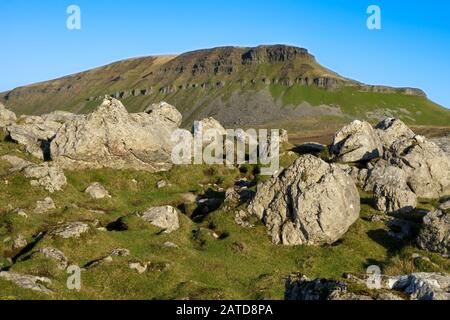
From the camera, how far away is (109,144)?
5900 cm

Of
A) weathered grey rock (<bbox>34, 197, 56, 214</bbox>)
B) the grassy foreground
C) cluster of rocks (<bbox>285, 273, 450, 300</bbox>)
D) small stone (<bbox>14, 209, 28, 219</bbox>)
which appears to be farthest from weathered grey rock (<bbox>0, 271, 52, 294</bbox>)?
weathered grey rock (<bbox>34, 197, 56, 214</bbox>)

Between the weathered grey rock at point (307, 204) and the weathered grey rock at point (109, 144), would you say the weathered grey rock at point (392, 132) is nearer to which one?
the weathered grey rock at point (307, 204)

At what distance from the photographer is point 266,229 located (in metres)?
42.8

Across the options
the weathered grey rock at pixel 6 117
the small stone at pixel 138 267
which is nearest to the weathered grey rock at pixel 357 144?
the small stone at pixel 138 267

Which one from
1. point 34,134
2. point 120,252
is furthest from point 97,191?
point 34,134

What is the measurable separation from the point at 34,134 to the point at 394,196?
44.5 m

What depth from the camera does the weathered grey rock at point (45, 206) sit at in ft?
145

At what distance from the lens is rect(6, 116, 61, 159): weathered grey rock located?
61219 mm

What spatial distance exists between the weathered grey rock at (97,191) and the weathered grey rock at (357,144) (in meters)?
27.7

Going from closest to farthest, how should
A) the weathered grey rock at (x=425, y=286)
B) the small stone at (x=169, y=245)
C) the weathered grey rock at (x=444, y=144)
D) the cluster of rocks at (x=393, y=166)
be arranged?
the weathered grey rock at (x=425, y=286), the small stone at (x=169, y=245), the cluster of rocks at (x=393, y=166), the weathered grey rock at (x=444, y=144)

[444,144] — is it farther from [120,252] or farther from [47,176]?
[120,252]

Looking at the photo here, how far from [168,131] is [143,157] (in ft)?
25.8

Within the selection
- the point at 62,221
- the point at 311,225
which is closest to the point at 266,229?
the point at 311,225
